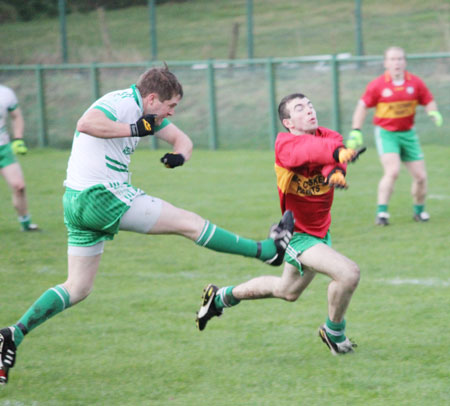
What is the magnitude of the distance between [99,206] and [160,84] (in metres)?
0.85

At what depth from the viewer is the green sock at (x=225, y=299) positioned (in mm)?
6293

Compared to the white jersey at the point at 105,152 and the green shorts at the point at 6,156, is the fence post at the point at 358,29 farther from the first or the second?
the white jersey at the point at 105,152

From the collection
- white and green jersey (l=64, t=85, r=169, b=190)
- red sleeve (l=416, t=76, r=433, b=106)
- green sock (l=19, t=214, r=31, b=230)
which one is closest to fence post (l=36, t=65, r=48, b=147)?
green sock (l=19, t=214, r=31, b=230)

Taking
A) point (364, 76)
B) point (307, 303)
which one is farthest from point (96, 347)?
point (364, 76)

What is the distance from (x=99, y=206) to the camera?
5410 millimetres

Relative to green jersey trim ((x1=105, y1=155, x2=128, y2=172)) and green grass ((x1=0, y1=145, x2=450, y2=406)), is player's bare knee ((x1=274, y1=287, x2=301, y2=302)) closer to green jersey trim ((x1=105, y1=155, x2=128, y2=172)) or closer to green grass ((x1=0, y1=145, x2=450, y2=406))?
green grass ((x1=0, y1=145, x2=450, y2=406))

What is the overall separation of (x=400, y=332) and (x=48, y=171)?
12.0 metres

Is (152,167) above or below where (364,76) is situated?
below

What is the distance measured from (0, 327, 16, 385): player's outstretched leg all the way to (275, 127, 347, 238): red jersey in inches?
76.5

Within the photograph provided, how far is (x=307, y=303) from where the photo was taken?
736cm

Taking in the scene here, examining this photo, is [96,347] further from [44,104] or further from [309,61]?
[44,104]

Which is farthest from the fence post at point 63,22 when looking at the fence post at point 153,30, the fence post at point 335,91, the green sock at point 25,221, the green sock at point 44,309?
the green sock at point 44,309

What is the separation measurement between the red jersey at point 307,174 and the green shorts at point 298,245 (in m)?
0.04

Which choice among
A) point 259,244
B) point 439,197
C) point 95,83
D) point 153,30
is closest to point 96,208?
point 259,244
